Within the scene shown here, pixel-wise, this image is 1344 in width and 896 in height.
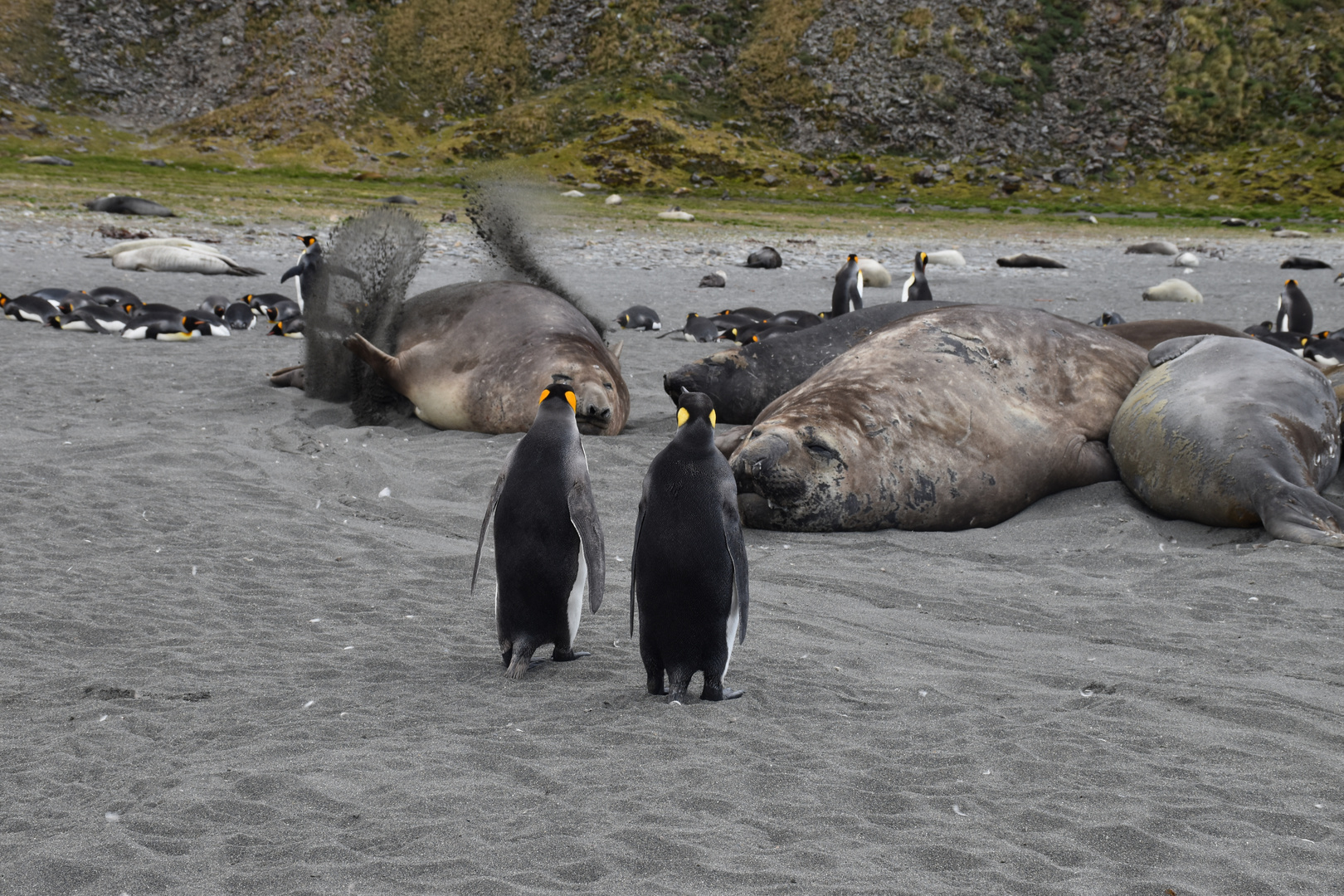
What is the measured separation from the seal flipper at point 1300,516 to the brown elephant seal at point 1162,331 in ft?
7.72

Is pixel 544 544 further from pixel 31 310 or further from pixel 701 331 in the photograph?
pixel 31 310

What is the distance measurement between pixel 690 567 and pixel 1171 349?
4297 millimetres

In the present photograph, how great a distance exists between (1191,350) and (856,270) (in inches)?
272

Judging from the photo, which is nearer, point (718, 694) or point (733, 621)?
point (718, 694)

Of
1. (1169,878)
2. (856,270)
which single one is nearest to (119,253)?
(856,270)

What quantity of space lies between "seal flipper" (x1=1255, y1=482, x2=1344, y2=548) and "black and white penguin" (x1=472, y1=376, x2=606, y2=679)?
3247 millimetres

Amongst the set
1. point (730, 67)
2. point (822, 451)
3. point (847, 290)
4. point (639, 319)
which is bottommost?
point (639, 319)

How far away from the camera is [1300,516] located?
5086 mm

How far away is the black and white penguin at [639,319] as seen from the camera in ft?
41.3

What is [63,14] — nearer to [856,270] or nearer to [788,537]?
[856,270]

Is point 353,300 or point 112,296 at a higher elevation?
point 353,300

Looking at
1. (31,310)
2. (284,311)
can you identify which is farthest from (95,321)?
(284,311)

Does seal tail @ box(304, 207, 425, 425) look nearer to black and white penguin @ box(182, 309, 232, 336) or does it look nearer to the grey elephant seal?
black and white penguin @ box(182, 309, 232, 336)

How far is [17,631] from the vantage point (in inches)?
148
